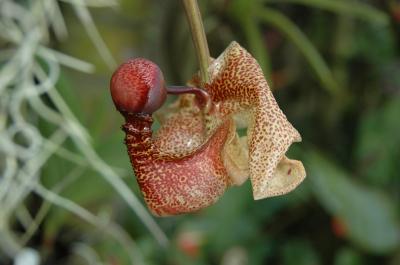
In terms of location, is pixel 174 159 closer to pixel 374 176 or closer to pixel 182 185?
pixel 182 185

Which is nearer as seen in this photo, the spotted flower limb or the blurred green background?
the spotted flower limb

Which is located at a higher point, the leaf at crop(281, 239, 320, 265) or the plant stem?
the plant stem

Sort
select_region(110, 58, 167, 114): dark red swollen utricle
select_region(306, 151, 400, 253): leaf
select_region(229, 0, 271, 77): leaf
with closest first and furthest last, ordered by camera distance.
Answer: select_region(110, 58, 167, 114): dark red swollen utricle, select_region(229, 0, 271, 77): leaf, select_region(306, 151, 400, 253): leaf

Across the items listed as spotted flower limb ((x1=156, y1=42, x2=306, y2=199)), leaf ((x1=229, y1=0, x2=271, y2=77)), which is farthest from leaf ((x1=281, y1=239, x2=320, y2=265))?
spotted flower limb ((x1=156, y1=42, x2=306, y2=199))

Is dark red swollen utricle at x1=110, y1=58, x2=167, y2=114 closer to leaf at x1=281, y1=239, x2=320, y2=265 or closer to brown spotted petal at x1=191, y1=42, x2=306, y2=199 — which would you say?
brown spotted petal at x1=191, y1=42, x2=306, y2=199

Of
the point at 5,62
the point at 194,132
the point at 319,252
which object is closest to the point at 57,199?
the point at 5,62

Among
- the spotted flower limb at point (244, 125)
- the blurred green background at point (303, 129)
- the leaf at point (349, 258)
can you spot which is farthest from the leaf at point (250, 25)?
the spotted flower limb at point (244, 125)
